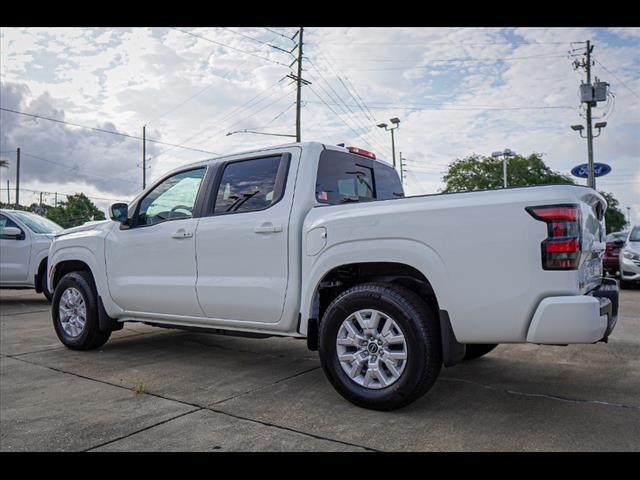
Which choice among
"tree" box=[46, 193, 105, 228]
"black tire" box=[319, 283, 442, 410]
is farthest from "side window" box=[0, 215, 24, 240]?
"tree" box=[46, 193, 105, 228]

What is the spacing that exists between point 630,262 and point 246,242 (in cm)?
978

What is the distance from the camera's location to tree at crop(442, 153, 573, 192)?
4997 cm

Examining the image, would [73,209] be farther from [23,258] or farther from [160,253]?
[160,253]

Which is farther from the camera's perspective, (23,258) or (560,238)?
(23,258)

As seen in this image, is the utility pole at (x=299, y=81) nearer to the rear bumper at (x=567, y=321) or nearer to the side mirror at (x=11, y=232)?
the side mirror at (x=11, y=232)

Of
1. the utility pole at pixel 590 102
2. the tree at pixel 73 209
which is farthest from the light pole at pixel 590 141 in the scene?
the tree at pixel 73 209

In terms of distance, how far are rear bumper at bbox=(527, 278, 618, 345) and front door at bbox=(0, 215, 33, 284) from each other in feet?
29.8

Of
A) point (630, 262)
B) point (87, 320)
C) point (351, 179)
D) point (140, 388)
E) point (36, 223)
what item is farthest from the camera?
point (630, 262)

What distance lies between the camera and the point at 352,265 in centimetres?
391

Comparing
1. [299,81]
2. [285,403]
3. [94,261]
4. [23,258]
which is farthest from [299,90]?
[285,403]

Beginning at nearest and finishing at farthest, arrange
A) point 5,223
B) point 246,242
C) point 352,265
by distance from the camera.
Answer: point 352,265 < point 246,242 < point 5,223

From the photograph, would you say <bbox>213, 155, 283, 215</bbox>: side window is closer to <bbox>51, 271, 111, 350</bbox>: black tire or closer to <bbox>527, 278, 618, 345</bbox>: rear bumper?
<bbox>51, 271, 111, 350</bbox>: black tire

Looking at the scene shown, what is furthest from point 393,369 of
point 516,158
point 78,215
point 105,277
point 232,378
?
point 78,215
